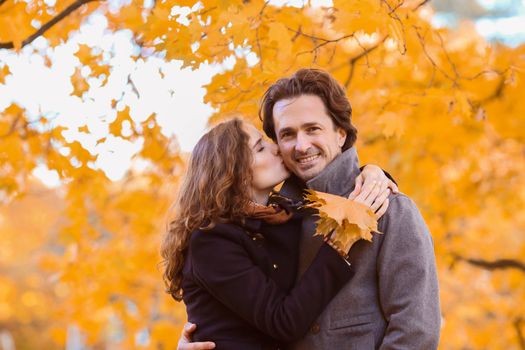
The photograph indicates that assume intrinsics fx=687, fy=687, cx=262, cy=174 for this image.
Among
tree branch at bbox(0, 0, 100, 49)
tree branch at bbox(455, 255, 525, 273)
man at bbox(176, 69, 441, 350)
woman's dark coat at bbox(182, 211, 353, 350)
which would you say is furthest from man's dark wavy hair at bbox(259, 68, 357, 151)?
tree branch at bbox(455, 255, 525, 273)

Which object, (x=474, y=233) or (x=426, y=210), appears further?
(x=474, y=233)

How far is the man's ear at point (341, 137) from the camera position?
282 centimetres

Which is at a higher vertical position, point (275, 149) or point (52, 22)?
point (52, 22)

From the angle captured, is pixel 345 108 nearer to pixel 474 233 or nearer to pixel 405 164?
pixel 405 164

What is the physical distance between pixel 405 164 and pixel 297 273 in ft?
18.3

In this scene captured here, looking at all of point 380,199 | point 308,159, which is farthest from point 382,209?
point 308,159

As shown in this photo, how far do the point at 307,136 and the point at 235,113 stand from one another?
551 millimetres

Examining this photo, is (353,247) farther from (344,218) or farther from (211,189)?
(211,189)

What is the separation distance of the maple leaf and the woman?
11 cm

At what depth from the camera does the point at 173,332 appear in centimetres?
892

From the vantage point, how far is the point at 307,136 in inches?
108

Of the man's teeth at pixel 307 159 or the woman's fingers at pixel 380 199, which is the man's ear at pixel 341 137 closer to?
the man's teeth at pixel 307 159

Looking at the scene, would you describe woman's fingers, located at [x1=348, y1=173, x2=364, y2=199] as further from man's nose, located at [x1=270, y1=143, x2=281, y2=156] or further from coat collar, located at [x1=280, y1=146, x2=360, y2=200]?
man's nose, located at [x1=270, y1=143, x2=281, y2=156]

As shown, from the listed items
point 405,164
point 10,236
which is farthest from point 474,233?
point 10,236
